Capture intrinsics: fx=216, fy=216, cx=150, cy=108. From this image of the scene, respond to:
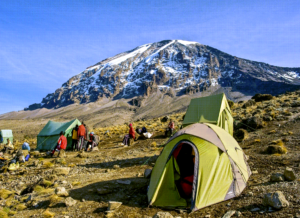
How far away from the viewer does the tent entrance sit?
18.2ft

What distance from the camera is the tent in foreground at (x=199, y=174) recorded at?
538 cm

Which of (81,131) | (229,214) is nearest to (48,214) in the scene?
(229,214)

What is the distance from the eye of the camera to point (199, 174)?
5484 millimetres

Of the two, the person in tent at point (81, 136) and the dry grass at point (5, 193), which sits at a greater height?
the person in tent at point (81, 136)

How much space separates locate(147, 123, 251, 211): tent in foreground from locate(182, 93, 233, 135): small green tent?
5.18 meters

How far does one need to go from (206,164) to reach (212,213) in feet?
3.99

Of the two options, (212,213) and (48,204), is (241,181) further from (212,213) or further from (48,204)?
(48,204)

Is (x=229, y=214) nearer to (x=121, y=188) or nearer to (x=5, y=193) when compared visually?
(x=121, y=188)

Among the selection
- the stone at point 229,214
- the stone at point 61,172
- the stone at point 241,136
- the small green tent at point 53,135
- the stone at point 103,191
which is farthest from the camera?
the small green tent at point 53,135

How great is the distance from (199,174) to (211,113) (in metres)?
7.05

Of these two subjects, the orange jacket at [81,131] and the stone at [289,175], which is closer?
the stone at [289,175]

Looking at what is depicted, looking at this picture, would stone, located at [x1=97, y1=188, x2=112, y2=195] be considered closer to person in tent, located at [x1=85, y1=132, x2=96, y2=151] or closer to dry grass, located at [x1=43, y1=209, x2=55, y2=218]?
dry grass, located at [x1=43, y1=209, x2=55, y2=218]

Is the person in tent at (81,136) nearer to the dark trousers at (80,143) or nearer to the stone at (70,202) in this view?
the dark trousers at (80,143)

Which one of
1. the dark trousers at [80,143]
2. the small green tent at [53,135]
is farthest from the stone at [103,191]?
the small green tent at [53,135]
